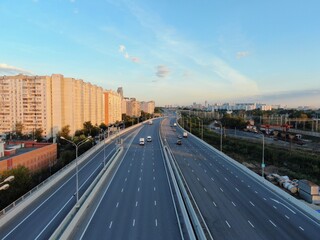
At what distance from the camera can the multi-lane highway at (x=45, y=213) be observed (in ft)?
53.5

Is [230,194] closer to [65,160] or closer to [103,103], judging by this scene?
[65,160]

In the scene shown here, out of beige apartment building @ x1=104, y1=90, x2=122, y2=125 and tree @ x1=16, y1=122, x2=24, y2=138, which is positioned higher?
beige apartment building @ x1=104, y1=90, x2=122, y2=125

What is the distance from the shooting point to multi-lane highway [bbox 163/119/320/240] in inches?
615

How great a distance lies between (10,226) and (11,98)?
66.5 meters

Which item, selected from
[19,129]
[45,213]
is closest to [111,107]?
[19,129]

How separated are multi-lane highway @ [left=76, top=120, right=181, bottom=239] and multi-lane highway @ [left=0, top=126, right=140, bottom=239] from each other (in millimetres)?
2639

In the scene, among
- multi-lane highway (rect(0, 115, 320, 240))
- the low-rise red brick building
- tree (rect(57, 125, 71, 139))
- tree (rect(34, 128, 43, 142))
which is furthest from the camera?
Answer: tree (rect(57, 125, 71, 139))

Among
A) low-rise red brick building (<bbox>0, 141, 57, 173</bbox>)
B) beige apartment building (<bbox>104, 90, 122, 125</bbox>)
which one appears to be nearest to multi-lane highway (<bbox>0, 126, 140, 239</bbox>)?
low-rise red brick building (<bbox>0, 141, 57, 173</bbox>)

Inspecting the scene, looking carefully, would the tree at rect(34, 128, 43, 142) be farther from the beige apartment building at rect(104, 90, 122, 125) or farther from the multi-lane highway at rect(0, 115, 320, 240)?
the beige apartment building at rect(104, 90, 122, 125)

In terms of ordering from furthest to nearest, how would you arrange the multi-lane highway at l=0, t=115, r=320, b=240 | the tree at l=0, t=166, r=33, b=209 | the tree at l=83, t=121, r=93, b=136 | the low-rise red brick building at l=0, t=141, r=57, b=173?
1. the tree at l=83, t=121, r=93, b=136
2. the low-rise red brick building at l=0, t=141, r=57, b=173
3. the tree at l=0, t=166, r=33, b=209
4. the multi-lane highway at l=0, t=115, r=320, b=240

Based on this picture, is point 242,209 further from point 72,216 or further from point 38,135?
point 38,135

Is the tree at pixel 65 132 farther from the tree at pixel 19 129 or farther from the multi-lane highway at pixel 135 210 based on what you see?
the multi-lane highway at pixel 135 210

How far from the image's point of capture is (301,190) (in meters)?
26.0

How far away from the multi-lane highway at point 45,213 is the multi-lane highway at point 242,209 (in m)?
10.4
